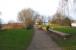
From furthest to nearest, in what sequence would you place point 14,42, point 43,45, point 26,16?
point 26,16, point 14,42, point 43,45

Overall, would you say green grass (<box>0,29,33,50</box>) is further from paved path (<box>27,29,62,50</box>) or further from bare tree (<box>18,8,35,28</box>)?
bare tree (<box>18,8,35,28</box>)

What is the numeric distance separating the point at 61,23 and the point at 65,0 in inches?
920

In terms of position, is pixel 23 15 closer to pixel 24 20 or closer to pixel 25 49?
pixel 24 20

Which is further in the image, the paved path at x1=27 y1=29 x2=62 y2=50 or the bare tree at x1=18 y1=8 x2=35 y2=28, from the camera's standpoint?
the bare tree at x1=18 y1=8 x2=35 y2=28

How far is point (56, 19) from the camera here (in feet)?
180

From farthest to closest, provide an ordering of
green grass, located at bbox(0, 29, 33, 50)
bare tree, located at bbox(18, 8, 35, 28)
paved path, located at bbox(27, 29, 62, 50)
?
bare tree, located at bbox(18, 8, 35, 28)
green grass, located at bbox(0, 29, 33, 50)
paved path, located at bbox(27, 29, 62, 50)

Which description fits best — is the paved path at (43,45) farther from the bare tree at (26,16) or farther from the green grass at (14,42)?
the bare tree at (26,16)

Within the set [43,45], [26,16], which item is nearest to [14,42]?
[43,45]

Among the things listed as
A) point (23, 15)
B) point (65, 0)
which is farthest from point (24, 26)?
point (65, 0)

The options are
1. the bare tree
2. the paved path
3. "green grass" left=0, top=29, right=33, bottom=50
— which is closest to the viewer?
the paved path

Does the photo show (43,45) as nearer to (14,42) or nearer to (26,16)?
(14,42)

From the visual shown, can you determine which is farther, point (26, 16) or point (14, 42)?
point (26, 16)

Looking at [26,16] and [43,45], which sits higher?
[26,16]

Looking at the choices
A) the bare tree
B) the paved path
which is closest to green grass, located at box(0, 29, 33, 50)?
the paved path
